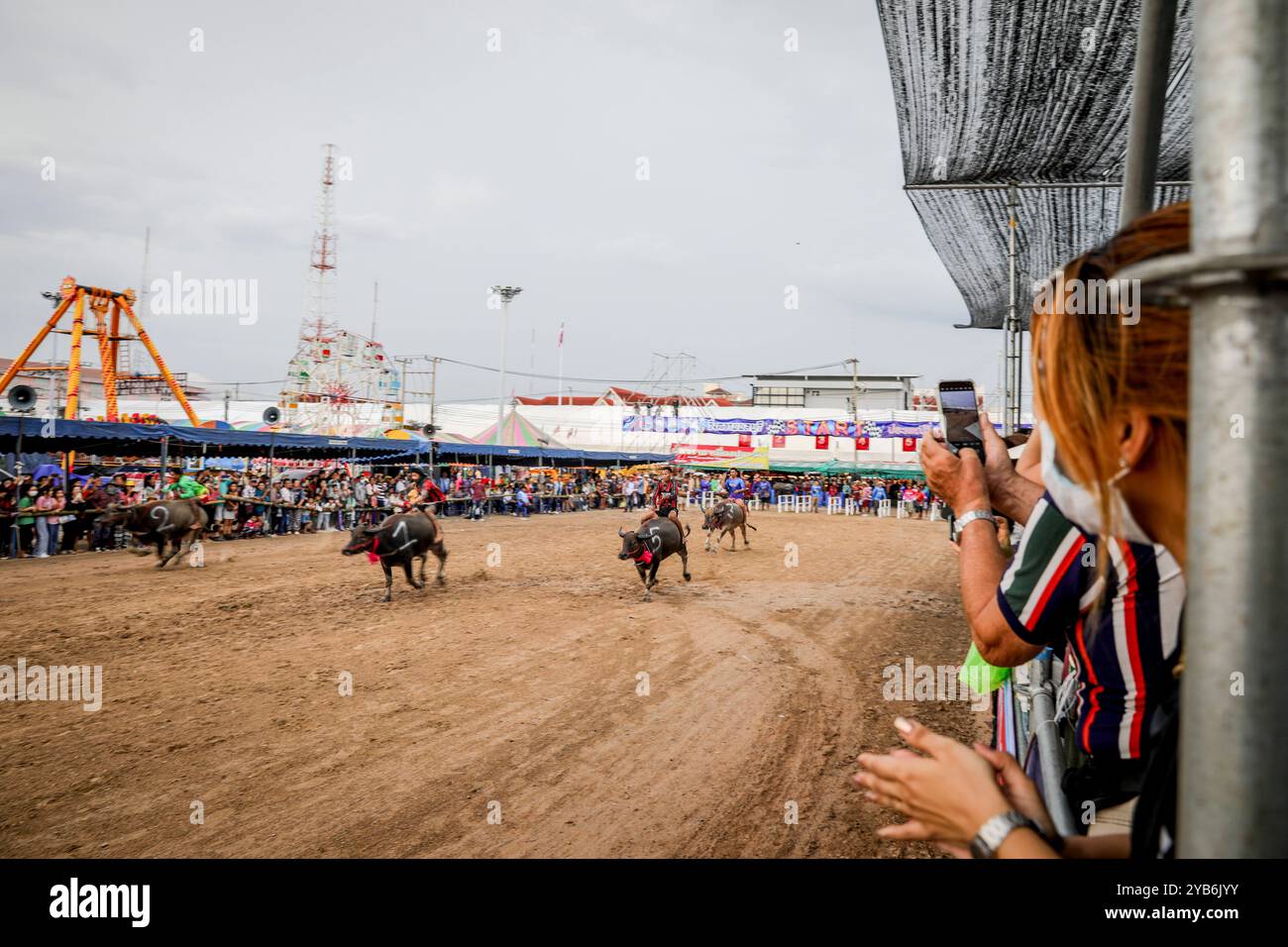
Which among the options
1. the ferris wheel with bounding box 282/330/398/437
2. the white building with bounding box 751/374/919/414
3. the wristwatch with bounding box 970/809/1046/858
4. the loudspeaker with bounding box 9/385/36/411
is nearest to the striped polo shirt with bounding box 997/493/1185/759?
the wristwatch with bounding box 970/809/1046/858

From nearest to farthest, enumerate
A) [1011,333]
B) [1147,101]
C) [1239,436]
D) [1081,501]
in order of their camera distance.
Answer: [1239,436]
[1081,501]
[1147,101]
[1011,333]

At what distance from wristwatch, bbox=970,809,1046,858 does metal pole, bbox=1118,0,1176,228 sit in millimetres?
1912

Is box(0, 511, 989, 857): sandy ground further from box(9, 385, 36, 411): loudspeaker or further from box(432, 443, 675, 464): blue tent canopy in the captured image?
box(432, 443, 675, 464): blue tent canopy

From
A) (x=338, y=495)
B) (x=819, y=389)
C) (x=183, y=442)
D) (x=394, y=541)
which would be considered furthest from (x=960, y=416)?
(x=819, y=389)

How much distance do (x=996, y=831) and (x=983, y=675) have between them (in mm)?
1832

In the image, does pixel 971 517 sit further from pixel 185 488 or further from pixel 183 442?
pixel 183 442

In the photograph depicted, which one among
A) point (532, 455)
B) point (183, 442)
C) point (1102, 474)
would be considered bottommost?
point (1102, 474)

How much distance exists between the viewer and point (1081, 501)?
1.21 meters

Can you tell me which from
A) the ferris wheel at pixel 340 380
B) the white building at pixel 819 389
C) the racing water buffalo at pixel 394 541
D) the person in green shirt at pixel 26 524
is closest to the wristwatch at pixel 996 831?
the racing water buffalo at pixel 394 541

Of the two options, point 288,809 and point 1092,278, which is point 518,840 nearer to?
point 288,809

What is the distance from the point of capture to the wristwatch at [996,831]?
3.69 feet

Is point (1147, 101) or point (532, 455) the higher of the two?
point (1147, 101)

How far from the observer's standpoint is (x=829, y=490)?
40312mm
